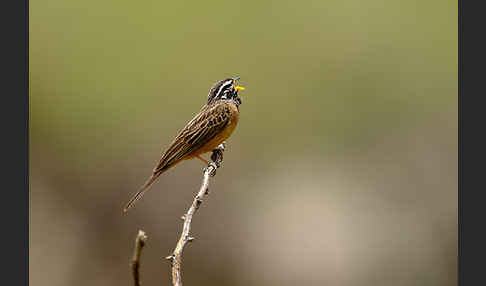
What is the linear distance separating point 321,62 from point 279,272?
5.72 meters

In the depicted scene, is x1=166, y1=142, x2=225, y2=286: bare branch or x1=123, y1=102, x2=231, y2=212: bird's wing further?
x1=123, y1=102, x2=231, y2=212: bird's wing

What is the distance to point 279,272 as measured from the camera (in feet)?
38.4

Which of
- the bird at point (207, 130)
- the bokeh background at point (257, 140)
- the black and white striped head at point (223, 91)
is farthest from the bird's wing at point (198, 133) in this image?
the bokeh background at point (257, 140)

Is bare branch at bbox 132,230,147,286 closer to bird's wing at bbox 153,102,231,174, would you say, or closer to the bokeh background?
bird's wing at bbox 153,102,231,174

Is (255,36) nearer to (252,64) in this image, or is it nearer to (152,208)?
(252,64)

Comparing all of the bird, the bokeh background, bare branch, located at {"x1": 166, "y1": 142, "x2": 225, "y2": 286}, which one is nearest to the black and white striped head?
the bird

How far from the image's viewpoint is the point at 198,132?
7.81m

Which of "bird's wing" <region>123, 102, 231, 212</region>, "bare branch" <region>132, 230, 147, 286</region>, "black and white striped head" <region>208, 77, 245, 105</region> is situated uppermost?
"black and white striped head" <region>208, 77, 245, 105</region>

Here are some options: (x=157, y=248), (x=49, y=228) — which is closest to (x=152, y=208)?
(x=157, y=248)

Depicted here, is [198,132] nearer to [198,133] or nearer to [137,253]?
[198,133]

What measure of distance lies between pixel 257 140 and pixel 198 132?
215 inches

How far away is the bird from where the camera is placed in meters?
7.60

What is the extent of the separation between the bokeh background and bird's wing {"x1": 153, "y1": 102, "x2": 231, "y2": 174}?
12.0 ft

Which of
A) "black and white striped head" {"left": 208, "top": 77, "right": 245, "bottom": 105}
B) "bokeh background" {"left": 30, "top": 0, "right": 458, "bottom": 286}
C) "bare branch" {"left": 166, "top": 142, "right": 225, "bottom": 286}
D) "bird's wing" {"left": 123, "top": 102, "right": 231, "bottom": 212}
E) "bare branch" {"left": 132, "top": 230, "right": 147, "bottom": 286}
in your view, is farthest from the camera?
"bokeh background" {"left": 30, "top": 0, "right": 458, "bottom": 286}
